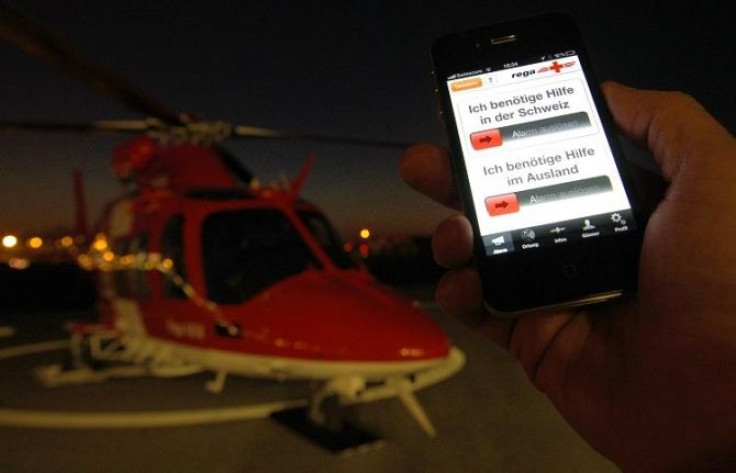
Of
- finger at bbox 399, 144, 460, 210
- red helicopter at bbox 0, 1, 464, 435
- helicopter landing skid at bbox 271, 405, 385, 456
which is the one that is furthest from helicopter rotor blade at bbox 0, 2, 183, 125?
helicopter landing skid at bbox 271, 405, 385, 456

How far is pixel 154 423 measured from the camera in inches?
174

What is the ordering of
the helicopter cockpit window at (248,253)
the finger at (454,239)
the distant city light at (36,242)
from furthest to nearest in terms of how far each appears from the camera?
the distant city light at (36,242), the helicopter cockpit window at (248,253), the finger at (454,239)

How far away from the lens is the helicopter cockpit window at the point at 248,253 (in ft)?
13.6

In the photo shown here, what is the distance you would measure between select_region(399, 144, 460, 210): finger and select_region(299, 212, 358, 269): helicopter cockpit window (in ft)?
7.98

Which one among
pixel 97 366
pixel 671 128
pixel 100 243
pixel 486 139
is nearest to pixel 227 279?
pixel 100 243

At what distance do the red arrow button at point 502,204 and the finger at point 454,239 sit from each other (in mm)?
121

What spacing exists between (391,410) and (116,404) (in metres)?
2.47

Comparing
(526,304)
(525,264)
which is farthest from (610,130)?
(526,304)

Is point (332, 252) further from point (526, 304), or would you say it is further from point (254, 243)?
point (526, 304)

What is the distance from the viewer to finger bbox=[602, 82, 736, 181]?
5.47 feet

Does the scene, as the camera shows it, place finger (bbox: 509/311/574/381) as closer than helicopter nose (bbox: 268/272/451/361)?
Yes


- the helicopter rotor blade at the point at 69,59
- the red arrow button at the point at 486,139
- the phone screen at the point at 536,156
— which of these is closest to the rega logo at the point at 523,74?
the phone screen at the point at 536,156

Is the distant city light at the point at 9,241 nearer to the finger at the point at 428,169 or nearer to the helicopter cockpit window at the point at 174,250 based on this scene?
the helicopter cockpit window at the point at 174,250

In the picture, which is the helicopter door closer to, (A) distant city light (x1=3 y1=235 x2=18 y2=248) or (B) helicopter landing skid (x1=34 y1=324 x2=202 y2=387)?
(B) helicopter landing skid (x1=34 y1=324 x2=202 y2=387)
